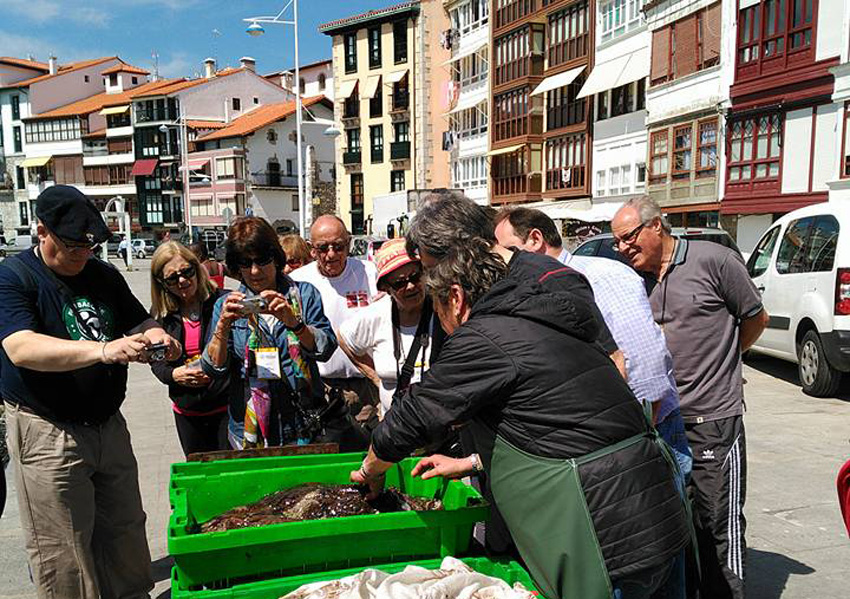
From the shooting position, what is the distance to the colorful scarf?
353 cm

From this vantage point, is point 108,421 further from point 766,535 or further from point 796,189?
point 796,189

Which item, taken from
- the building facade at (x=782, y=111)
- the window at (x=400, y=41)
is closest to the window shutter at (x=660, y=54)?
the building facade at (x=782, y=111)

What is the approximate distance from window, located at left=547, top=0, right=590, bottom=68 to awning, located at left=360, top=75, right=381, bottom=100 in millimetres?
21156

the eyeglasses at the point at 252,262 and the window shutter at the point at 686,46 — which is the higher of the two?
the window shutter at the point at 686,46

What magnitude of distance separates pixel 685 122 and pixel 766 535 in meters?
24.2

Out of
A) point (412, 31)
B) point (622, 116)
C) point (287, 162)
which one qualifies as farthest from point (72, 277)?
point (287, 162)

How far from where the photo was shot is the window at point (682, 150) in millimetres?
26375

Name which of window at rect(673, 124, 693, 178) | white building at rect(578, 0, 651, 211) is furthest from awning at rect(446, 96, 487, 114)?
window at rect(673, 124, 693, 178)

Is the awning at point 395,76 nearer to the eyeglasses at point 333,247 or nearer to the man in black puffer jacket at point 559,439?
the eyeglasses at point 333,247

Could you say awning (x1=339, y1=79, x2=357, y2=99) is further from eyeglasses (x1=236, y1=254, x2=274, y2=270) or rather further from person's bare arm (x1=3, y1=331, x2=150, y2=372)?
person's bare arm (x1=3, y1=331, x2=150, y2=372)

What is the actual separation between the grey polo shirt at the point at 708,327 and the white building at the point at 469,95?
39.2 meters

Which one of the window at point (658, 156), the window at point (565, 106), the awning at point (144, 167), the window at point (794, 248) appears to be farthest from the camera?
the awning at point (144, 167)

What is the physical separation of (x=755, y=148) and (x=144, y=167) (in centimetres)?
6098

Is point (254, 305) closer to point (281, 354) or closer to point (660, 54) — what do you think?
point (281, 354)
